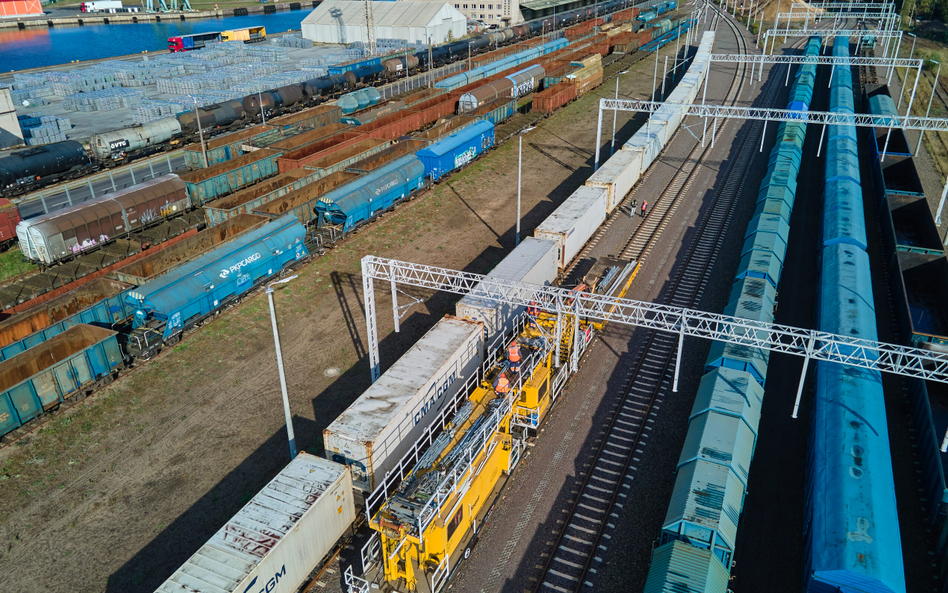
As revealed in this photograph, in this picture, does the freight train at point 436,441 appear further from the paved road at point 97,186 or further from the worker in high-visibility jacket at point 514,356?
the paved road at point 97,186

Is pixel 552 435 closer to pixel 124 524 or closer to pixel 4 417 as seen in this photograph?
pixel 124 524

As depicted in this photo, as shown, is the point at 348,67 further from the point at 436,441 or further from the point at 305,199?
the point at 436,441

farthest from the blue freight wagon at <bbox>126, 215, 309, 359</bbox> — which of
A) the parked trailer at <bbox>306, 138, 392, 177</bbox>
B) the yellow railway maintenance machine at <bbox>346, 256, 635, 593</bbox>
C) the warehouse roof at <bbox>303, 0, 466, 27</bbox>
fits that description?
the warehouse roof at <bbox>303, 0, 466, 27</bbox>

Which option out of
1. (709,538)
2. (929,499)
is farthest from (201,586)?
(929,499)

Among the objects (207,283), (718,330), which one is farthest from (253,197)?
(718,330)

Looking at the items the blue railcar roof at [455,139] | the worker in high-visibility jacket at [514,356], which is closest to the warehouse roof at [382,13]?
the blue railcar roof at [455,139]

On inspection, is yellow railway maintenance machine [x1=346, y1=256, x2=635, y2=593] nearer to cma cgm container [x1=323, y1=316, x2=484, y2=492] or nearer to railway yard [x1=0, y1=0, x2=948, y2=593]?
railway yard [x1=0, y1=0, x2=948, y2=593]
